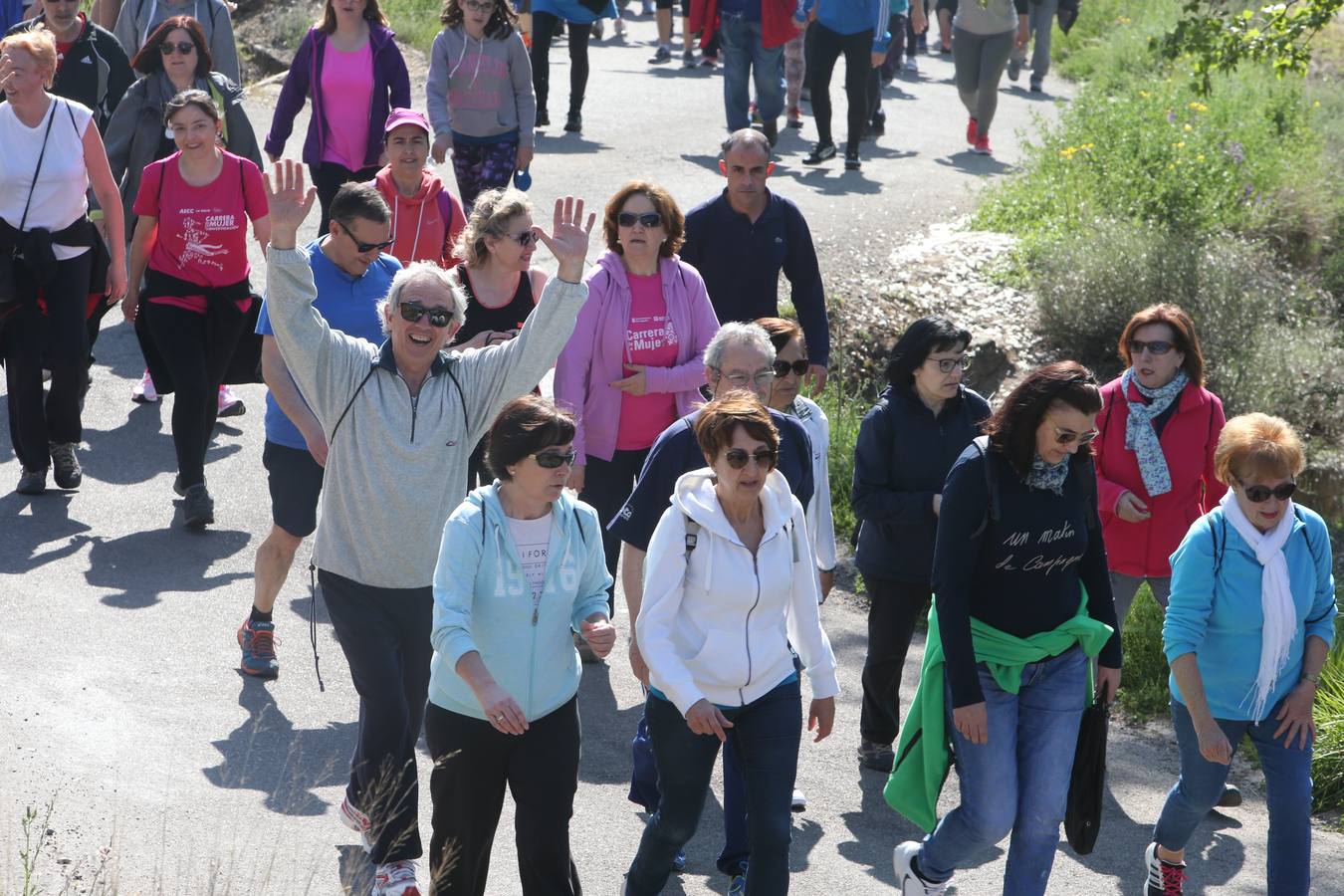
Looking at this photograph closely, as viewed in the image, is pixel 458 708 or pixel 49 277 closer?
pixel 458 708

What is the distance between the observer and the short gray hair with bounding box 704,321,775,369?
570 cm

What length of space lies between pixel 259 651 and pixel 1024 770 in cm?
326

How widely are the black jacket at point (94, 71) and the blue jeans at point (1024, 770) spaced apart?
7.16m

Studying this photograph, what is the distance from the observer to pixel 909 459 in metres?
6.35

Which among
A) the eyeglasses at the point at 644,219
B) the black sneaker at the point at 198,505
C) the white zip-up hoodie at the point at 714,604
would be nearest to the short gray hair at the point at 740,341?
the white zip-up hoodie at the point at 714,604

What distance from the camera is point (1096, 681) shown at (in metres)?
5.26

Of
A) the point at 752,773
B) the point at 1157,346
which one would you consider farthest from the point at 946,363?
the point at 752,773

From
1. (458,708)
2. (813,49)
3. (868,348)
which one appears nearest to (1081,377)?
(458,708)

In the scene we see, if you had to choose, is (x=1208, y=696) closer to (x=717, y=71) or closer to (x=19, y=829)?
(x=19, y=829)

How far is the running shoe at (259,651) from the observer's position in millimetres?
6824

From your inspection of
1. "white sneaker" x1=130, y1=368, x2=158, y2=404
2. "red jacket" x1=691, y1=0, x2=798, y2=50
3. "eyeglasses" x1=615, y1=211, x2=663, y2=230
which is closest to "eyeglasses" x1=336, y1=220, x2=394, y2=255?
"eyeglasses" x1=615, y1=211, x2=663, y2=230

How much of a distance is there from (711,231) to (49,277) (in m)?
3.21

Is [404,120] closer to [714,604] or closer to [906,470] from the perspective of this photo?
[906,470]

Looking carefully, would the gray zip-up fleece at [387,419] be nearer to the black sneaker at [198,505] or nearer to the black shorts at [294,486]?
the black shorts at [294,486]
